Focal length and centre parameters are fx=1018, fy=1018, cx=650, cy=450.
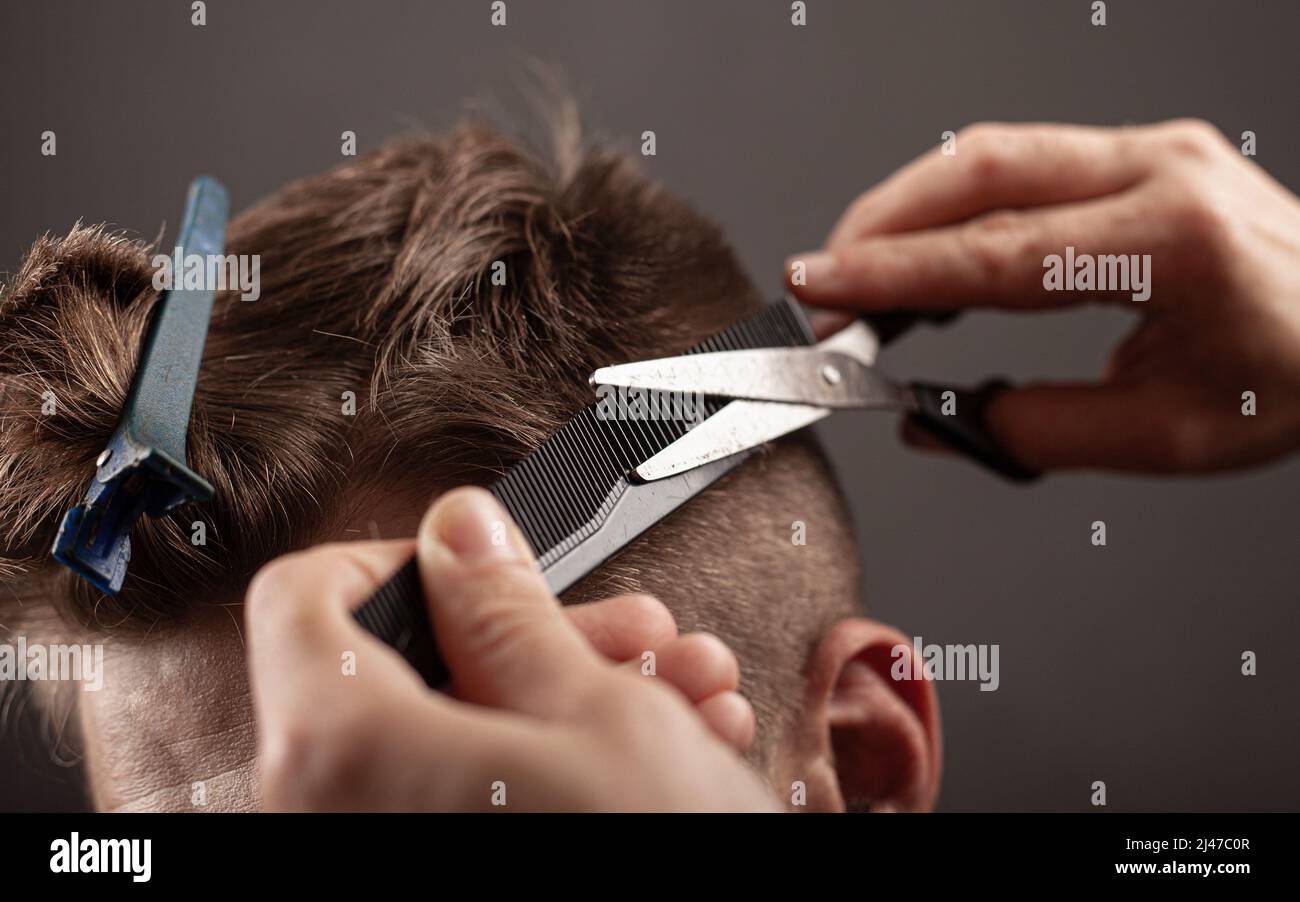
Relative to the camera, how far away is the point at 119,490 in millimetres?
861

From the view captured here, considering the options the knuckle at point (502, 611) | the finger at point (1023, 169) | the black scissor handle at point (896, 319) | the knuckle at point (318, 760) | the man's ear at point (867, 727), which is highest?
the finger at point (1023, 169)

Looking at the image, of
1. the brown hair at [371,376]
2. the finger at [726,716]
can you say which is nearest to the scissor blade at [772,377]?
the brown hair at [371,376]

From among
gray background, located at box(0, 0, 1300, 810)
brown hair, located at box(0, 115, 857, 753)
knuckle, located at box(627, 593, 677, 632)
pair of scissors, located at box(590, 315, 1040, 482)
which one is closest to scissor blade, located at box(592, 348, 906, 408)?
pair of scissors, located at box(590, 315, 1040, 482)

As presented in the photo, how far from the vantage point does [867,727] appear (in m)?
1.25

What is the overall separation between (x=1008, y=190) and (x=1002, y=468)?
35 cm

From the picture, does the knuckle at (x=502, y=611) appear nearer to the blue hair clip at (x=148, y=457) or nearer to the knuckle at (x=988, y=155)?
the blue hair clip at (x=148, y=457)

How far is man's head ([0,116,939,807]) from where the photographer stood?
3.37ft

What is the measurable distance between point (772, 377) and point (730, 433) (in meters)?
0.09

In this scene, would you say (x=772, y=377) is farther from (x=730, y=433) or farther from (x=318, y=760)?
(x=318, y=760)

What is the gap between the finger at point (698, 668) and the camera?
876 mm

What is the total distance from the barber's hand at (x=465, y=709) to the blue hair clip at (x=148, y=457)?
0.75 feet

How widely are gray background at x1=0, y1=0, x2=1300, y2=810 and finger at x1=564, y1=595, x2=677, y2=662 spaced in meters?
1.35
